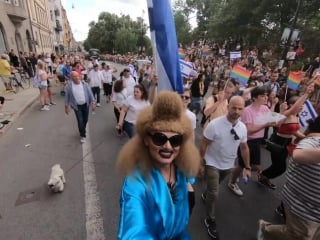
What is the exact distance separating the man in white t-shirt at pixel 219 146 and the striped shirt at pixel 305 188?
0.79 m

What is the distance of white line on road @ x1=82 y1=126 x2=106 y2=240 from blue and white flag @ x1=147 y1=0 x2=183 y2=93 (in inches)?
79.4

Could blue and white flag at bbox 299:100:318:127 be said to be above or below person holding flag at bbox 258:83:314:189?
above

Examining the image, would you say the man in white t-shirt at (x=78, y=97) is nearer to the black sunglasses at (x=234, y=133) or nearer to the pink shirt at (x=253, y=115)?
the pink shirt at (x=253, y=115)

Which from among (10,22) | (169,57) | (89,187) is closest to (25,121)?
(89,187)

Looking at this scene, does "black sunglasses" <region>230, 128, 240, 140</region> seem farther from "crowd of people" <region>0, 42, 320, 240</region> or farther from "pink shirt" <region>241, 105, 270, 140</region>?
"pink shirt" <region>241, 105, 270, 140</region>

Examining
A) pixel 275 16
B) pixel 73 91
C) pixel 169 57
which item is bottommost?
pixel 73 91

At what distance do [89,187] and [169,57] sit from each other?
2.67 metres

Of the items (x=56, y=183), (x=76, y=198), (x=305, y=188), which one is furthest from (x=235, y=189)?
(x=56, y=183)

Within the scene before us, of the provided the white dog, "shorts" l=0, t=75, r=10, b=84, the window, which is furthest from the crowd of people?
the window

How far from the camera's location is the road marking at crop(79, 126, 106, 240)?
3.21 meters

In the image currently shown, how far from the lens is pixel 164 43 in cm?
279

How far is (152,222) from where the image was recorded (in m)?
1.44

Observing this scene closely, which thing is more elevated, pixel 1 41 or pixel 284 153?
pixel 1 41

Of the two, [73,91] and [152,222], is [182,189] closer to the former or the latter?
[152,222]
